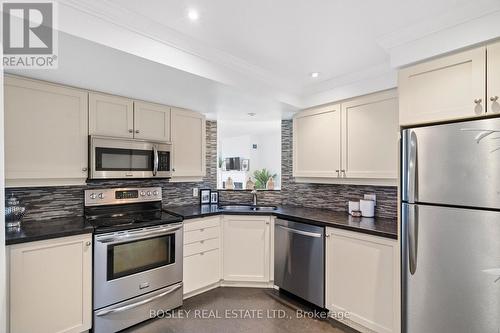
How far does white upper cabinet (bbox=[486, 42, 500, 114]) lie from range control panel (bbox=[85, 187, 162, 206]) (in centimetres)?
303

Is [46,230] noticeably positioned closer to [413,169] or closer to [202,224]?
[202,224]

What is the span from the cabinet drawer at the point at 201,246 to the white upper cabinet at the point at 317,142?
4.22 ft

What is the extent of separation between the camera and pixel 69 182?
2283 millimetres

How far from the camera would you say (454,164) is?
161 cm

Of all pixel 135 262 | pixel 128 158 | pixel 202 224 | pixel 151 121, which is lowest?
pixel 135 262

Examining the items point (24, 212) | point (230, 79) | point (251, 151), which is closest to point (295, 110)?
point (230, 79)

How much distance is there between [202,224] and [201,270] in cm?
51

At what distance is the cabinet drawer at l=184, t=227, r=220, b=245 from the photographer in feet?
8.98

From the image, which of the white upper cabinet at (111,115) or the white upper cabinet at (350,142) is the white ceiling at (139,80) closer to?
the white upper cabinet at (111,115)

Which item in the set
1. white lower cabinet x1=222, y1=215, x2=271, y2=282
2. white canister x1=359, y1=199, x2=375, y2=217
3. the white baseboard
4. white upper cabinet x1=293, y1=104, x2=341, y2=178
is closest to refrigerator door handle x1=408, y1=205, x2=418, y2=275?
white canister x1=359, y1=199, x2=375, y2=217

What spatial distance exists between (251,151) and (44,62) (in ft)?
17.8

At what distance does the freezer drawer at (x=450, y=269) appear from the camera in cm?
147

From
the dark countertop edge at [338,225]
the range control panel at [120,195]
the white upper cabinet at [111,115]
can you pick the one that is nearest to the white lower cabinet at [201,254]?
the range control panel at [120,195]

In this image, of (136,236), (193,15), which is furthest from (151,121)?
(193,15)
